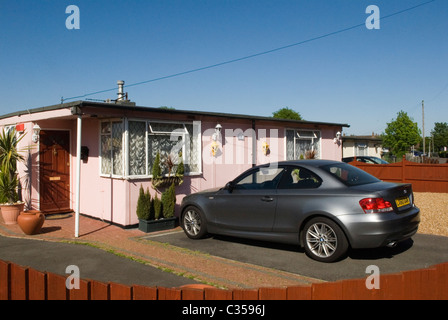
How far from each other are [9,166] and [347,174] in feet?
27.6

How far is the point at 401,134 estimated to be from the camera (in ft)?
136

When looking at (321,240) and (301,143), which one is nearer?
(321,240)

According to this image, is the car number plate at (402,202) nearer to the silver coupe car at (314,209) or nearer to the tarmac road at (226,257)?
the silver coupe car at (314,209)

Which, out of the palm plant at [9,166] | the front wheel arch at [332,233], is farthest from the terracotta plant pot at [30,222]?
the front wheel arch at [332,233]

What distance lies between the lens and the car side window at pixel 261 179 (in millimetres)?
6998

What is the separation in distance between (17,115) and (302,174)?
27.7 feet

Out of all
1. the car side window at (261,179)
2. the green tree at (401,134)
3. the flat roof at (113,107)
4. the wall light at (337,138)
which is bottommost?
the car side window at (261,179)

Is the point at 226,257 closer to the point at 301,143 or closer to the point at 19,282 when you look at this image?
the point at 19,282

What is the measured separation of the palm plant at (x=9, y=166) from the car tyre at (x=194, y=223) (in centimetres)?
491

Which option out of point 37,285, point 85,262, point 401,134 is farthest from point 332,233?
point 401,134

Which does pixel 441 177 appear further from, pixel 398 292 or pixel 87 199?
pixel 398 292

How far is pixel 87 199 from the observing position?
10641mm

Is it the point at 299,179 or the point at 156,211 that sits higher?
the point at 299,179
